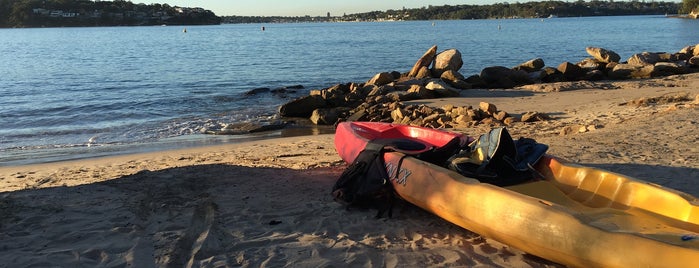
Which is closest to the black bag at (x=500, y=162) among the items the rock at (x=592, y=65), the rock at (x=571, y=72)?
the rock at (x=571, y=72)

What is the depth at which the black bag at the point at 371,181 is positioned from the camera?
550 centimetres

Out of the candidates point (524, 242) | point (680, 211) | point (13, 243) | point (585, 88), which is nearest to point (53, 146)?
point (13, 243)

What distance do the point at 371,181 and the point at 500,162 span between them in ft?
4.32

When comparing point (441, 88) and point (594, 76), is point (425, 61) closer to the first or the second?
point (441, 88)

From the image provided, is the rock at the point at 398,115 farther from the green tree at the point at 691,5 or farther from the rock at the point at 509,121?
the green tree at the point at 691,5

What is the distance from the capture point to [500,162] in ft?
17.8

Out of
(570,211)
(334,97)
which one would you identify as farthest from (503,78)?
(570,211)

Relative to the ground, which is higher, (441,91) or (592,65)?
(592,65)

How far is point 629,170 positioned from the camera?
243 inches

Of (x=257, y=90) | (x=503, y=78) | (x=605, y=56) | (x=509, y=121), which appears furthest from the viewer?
(x=605, y=56)

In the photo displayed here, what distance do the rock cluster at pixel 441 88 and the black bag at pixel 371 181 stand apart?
205 inches

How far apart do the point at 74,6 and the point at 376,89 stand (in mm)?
128545

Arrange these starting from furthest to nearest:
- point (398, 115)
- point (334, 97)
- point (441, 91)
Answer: point (441, 91) → point (334, 97) → point (398, 115)

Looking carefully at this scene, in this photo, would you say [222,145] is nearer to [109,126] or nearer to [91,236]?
[109,126]
